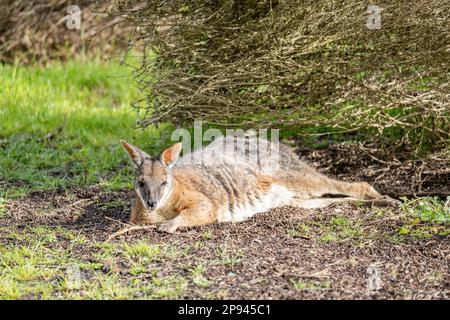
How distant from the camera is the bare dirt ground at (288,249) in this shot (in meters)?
4.18

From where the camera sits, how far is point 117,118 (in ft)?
28.7

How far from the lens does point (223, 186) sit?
5.80 meters

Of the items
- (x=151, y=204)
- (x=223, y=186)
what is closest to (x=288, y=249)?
(x=151, y=204)

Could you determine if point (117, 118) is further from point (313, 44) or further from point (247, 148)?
point (313, 44)

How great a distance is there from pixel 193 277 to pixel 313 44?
208 centimetres

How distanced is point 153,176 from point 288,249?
44.1 inches

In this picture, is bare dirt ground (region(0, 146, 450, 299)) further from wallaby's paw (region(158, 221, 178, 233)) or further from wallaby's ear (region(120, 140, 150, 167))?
wallaby's ear (region(120, 140, 150, 167))

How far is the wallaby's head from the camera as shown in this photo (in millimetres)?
5305

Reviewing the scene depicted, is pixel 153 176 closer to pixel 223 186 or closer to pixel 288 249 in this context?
pixel 223 186

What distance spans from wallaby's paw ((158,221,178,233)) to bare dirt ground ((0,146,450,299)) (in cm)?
5
